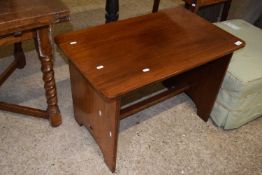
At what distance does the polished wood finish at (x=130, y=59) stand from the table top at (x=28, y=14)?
0.12 metres

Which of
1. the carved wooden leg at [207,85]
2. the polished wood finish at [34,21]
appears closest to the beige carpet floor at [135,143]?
the carved wooden leg at [207,85]

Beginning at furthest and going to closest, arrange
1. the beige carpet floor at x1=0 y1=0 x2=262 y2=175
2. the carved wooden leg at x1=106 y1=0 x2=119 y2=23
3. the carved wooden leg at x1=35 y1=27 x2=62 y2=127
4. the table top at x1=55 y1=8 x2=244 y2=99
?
1. the carved wooden leg at x1=106 y1=0 x2=119 y2=23
2. the beige carpet floor at x1=0 y1=0 x2=262 y2=175
3. the carved wooden leg at x1=35 y1=27 x2=62 y2=127
4. the table top at x1=55 y1=8 x2=244 y2=99

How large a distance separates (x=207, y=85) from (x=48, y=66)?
858 mm

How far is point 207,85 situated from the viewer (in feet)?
5.09

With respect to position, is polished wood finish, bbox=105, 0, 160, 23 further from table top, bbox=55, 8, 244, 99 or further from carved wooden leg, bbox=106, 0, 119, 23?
table top, bbox=55, 8, 244, 99

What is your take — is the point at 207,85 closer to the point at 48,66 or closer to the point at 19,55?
the point at 48,66

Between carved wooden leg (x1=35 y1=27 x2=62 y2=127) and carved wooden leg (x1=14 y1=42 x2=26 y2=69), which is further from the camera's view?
carved wooden leg (x1=14 y1=42 x2=26 y2=69)

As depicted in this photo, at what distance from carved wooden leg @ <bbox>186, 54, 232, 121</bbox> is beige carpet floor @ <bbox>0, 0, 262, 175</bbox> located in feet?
0.26

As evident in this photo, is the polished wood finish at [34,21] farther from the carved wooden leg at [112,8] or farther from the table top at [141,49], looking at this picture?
the carved wooden leg at [112,8]

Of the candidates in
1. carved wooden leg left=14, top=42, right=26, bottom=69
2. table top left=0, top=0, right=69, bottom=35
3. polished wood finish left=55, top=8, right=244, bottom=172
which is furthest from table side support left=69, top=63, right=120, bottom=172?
carved wooden leg left=14, top=42, right=26, bottom=69

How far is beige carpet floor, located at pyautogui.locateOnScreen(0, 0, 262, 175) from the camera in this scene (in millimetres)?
1361

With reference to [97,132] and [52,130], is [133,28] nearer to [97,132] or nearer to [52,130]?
[97,132]

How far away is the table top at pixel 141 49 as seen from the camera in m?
1.01

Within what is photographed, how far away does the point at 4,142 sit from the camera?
1421 mm
